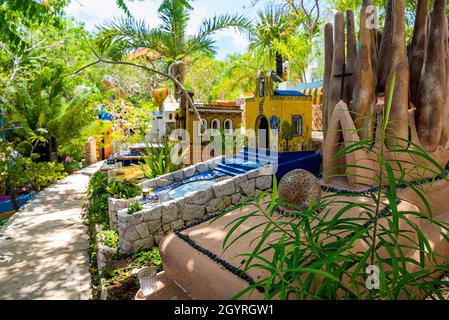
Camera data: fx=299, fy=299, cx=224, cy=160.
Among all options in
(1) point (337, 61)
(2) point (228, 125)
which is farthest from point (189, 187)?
(2) point (228, 125)

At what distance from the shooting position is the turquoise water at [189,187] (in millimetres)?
8456

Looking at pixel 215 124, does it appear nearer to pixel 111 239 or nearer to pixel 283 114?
pixel 283 114

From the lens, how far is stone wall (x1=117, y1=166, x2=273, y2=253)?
6410mm

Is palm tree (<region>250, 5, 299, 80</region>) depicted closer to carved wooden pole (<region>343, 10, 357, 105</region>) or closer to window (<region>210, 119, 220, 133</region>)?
window (<region>210, 119, 220, 133</region>)

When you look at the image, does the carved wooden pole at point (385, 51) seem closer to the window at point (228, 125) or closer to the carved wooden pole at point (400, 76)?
the carved wooden pole at point (400, 76)

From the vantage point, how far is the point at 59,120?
13.8 meters

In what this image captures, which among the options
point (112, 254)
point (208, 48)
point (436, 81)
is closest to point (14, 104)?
point (208, 48)

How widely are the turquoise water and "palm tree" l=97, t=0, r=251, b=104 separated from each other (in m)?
5.09

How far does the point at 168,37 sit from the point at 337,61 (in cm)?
754

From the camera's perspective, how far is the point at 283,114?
950cm

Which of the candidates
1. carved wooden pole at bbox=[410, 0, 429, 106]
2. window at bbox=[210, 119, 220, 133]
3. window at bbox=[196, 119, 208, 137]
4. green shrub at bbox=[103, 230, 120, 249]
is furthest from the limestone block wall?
carved wooden pole at bbox=[410, 0, 429, 106]

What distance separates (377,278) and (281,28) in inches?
729
